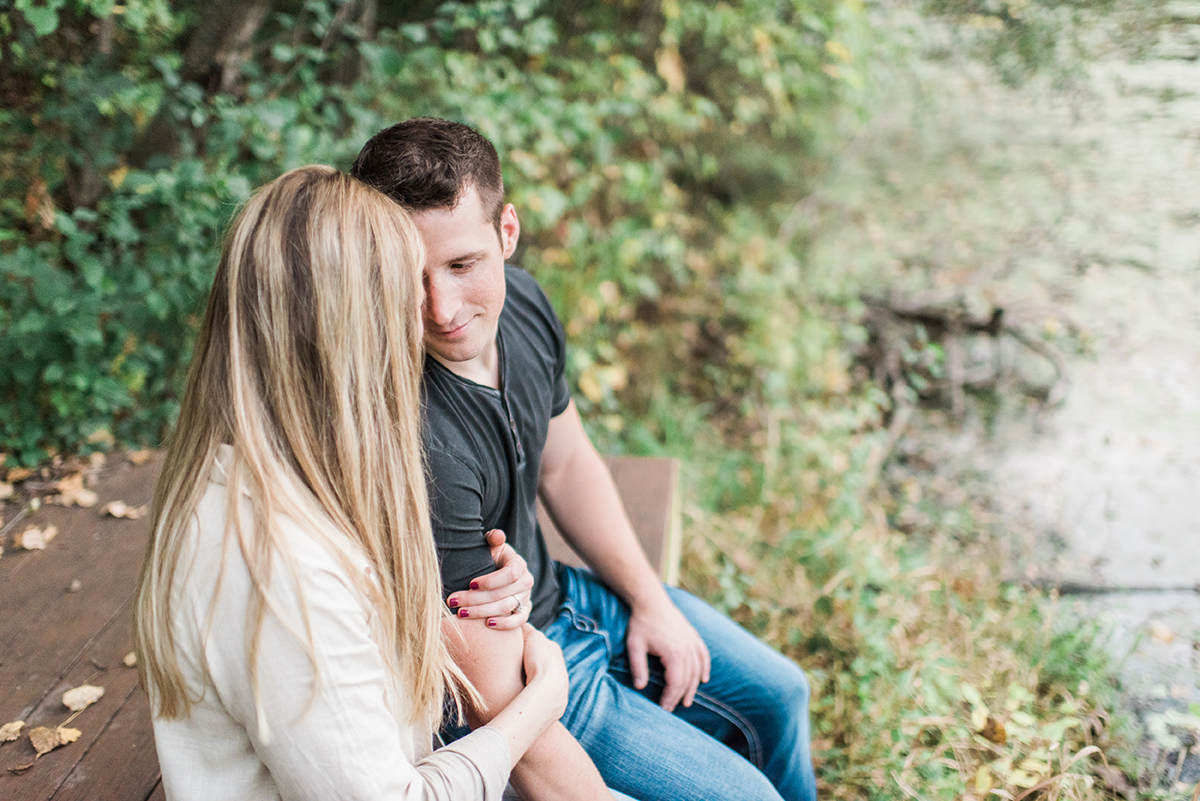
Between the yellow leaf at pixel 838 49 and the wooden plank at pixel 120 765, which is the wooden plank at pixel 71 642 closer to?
the wooden plank at pixel 120 765

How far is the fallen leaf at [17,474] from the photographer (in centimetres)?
258

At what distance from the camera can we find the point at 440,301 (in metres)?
1.49

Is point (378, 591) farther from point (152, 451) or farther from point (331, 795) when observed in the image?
point (152, 451)

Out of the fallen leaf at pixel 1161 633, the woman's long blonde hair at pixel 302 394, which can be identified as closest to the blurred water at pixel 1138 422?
the fallen leaf at pixel 1161 633

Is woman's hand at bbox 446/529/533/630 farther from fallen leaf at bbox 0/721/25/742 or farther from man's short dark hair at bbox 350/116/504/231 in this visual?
fallen leaf at bbox 0/721/25/742

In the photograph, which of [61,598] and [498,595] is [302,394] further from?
[61,598]

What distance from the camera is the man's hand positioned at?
1.83 m

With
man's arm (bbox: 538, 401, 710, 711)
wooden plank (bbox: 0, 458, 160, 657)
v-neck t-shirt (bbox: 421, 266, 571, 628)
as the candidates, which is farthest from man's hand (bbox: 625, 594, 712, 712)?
wooden plank (bbox: 0, 458, 160, 657)

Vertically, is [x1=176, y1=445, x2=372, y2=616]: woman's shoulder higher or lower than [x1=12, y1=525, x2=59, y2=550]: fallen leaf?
higher

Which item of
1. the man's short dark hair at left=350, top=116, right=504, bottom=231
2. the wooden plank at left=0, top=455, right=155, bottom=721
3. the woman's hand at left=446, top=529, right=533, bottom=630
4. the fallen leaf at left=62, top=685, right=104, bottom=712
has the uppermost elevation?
the man's short dark hair at left=350, top=116, right=504, bottom=231

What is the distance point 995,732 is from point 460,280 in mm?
1878

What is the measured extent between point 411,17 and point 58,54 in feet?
4.65

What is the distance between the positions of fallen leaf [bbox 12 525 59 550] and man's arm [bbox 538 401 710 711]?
140 cm

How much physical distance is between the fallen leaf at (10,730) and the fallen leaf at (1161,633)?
314 cm
